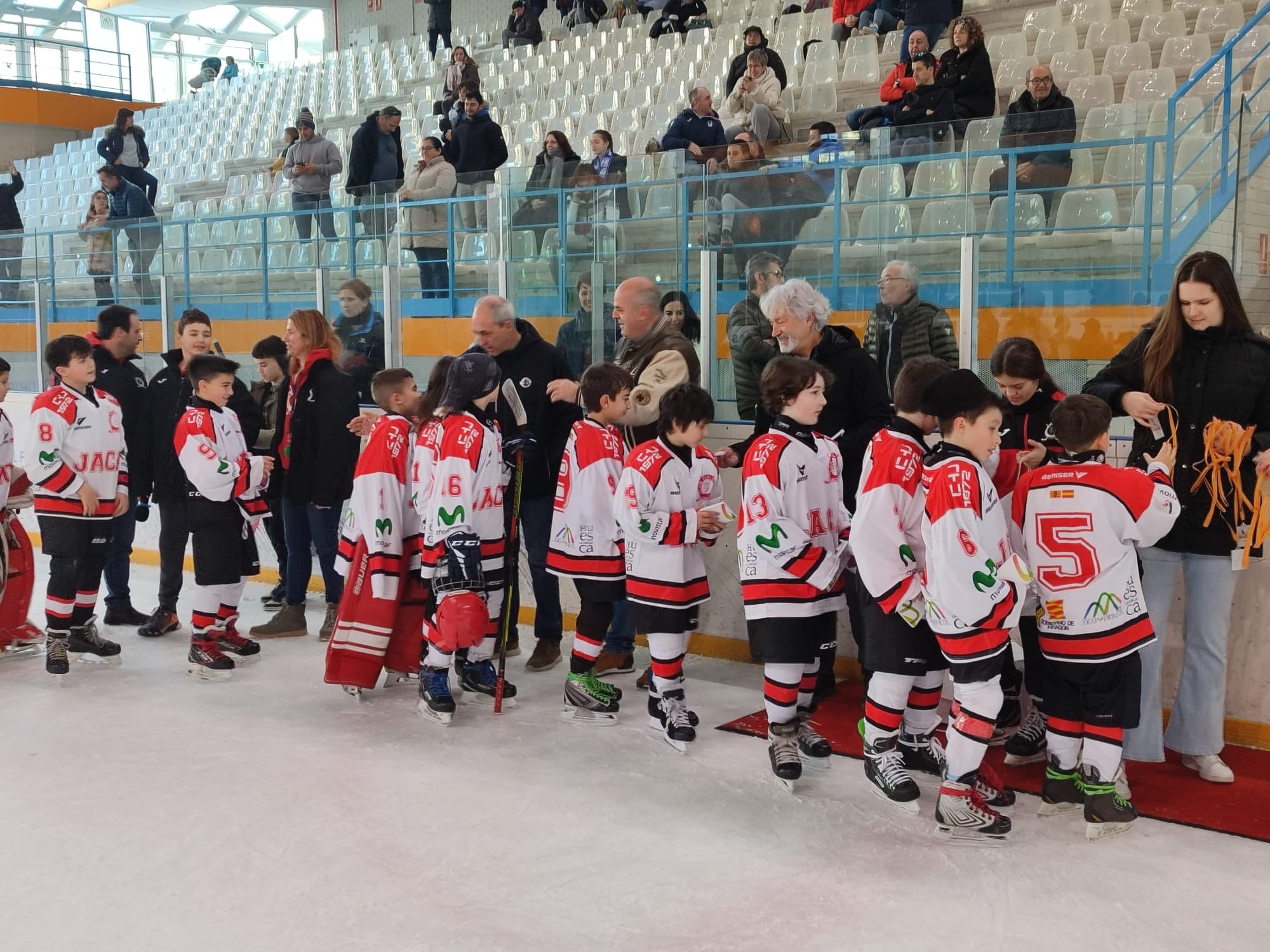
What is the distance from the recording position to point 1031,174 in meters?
4.38

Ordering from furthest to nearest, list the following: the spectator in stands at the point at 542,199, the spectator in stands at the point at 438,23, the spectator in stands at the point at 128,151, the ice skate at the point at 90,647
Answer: the spectator in stands at the point at 438,23
the spectator in stands at the point at 128,151
the spectator in stands at the point at 542,199
the ice skate at the point at 90,647

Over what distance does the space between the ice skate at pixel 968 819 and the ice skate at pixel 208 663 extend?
3046 mm

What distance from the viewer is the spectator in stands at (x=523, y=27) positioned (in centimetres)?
1445

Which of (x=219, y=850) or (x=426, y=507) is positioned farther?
(x=426, y=507)

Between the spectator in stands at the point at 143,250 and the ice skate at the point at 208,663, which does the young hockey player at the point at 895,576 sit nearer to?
the ice skate at the point at 208,663

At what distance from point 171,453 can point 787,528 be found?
132 inches

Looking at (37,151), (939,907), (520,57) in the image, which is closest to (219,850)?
(939,907)

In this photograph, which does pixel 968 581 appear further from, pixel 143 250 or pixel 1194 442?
pixel 143 250

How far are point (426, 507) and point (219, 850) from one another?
1.41 metres

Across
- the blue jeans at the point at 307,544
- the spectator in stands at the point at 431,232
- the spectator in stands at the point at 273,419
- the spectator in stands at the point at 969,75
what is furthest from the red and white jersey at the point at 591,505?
the spectator in stands at the point at 969,75

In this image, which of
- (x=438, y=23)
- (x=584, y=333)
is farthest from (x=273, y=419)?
(x=438, y=23)

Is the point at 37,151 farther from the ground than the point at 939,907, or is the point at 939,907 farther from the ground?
the point at 37,151

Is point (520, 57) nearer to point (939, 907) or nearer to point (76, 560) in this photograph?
point (76, 560)

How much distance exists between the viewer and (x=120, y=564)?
600cm
